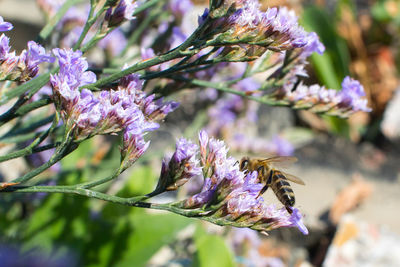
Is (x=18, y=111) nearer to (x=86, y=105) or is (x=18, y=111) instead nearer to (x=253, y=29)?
(x=86, y=105)

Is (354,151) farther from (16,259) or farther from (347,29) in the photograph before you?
(16,259)

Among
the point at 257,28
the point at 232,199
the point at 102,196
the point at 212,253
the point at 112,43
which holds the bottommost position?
the point at 212,253

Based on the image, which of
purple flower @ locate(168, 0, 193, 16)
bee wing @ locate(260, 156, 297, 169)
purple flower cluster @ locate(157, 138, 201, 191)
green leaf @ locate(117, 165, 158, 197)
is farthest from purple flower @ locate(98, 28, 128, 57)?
purple flower cluster @ locate(157, 138, 201, 191)

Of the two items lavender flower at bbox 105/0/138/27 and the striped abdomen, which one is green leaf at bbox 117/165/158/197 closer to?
the striped abdomen

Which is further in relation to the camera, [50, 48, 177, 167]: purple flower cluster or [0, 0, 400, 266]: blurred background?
[0, 0, 400, 266]: blurred background

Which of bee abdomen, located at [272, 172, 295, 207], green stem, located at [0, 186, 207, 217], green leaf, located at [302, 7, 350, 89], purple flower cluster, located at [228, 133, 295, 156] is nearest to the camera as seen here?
green stem, located at [0, 186, 207, 217]

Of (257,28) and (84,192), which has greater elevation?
(257,28)

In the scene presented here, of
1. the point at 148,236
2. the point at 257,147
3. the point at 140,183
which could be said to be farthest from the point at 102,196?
the point at 257,147
